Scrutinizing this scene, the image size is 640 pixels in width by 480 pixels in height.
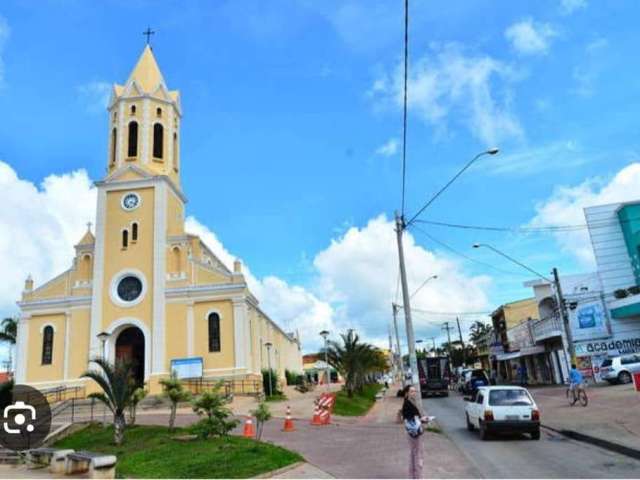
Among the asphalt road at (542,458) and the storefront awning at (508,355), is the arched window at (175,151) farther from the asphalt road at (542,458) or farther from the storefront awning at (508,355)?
→ the storefront awning at (508,355)

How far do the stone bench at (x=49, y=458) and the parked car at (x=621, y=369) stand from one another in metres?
30.0

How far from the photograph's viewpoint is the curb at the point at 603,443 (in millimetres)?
11484

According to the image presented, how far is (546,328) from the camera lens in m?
42.5

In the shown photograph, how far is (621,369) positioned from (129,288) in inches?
1174

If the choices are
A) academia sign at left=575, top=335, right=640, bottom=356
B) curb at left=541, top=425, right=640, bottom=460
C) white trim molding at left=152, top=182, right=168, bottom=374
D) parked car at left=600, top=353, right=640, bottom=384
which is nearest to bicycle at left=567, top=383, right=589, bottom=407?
curb at left=541, top=425, right=640, bottom=460

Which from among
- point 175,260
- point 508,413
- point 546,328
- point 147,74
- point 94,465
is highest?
point 147,74

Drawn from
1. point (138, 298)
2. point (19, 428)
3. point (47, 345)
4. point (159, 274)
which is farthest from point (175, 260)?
point (19, 428)

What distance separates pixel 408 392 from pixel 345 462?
2.88 metres

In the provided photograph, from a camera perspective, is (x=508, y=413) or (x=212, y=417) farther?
(x=212, y=417)

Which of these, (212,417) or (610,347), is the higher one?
(610,347)

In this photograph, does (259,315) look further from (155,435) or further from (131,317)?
(155,435)

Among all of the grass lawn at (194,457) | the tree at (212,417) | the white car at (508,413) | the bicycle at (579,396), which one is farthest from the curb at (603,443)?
the tree at (212,417)

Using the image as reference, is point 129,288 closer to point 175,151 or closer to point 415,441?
point 175,151

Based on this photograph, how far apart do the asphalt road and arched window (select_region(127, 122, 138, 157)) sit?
102ft
